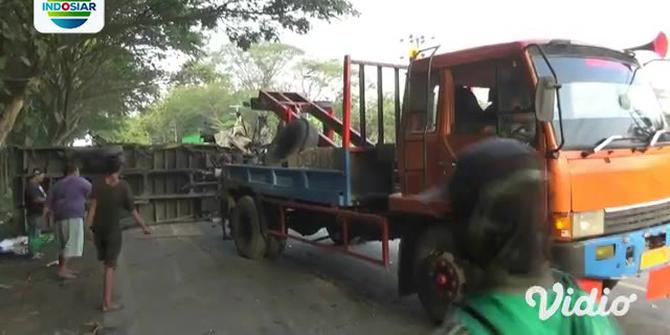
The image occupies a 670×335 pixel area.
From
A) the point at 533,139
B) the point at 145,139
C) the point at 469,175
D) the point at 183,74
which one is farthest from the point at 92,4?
the point at 145,139

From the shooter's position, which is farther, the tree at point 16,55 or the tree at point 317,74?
the tree at point 317,74

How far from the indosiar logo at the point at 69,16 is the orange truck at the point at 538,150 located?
5.63m

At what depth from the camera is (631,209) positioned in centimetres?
483

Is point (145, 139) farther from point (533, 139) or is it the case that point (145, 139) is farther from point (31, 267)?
point (533, 139)

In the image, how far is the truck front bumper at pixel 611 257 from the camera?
4.46m

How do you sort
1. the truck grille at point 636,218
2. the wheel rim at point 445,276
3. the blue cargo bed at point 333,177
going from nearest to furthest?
the truck grille at point 636,218
the wheel rim at point 445,276
the blue cargo bed at point 333,177

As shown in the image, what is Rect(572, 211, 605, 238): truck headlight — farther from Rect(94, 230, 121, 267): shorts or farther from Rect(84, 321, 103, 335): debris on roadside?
Rect(94, 230, 121, 267): shorts

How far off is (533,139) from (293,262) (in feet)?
16.1

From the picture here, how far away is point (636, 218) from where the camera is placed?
4.84 metres

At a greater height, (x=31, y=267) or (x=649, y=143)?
(x=649, y=143)

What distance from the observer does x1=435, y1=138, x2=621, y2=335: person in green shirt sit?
1.25 m

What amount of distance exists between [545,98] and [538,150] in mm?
403

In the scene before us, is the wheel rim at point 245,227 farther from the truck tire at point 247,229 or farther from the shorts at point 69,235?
the shorts at point 69,235

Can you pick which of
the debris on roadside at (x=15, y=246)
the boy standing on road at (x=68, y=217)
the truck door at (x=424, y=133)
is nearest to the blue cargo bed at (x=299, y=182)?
the truck door at (x=424, y=133)
